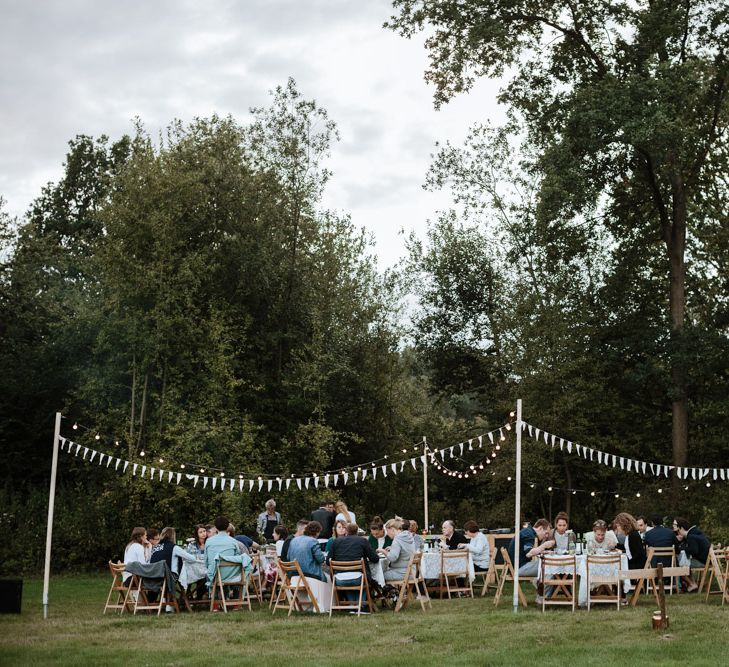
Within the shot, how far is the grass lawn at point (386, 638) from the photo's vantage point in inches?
347

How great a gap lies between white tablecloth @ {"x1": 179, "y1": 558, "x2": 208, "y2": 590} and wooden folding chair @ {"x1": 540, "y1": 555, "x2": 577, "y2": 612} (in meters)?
4.25

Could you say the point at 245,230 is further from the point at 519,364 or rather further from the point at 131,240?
the point at 519,364

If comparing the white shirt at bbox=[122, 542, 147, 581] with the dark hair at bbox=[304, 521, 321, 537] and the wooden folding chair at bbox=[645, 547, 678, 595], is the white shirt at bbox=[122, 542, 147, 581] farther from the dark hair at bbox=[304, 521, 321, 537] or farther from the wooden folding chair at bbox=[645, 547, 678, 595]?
the wooden folding chair at bbox=[645, 547, 678, 595]

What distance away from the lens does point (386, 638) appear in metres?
9.98

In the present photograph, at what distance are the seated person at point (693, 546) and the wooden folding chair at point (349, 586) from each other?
4635 mm

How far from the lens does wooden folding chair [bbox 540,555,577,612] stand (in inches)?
474

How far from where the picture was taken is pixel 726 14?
22.8 metres

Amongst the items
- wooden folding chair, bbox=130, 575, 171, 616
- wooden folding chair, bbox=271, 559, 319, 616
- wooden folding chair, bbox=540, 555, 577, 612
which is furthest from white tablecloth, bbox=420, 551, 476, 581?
wooden folding chair, bbox=130, 575, 171, 616

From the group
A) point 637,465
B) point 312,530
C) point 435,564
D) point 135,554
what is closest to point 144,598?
point 135,554

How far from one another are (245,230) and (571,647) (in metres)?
17.5

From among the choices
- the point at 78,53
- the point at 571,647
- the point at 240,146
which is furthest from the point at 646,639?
the point at 240,146

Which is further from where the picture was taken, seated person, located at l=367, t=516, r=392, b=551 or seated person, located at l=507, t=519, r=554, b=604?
seated person, located at l=367, t=516, r=392, b=551

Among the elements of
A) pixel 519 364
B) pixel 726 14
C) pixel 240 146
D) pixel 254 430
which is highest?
pixel 726 14

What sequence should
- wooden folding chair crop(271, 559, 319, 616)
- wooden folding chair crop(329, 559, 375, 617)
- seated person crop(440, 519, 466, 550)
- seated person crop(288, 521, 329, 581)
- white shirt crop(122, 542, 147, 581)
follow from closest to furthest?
1. wooden folding chair crop(329, 559, 375, 617)
2. wooden folding chair crop(271, 559, 319, 616)
3. seated person crop(288, 521, 329, 581)
4. white shirt crop(122, 542, 147, 581)
5. seated person crop(440, 519, 466, 550)
